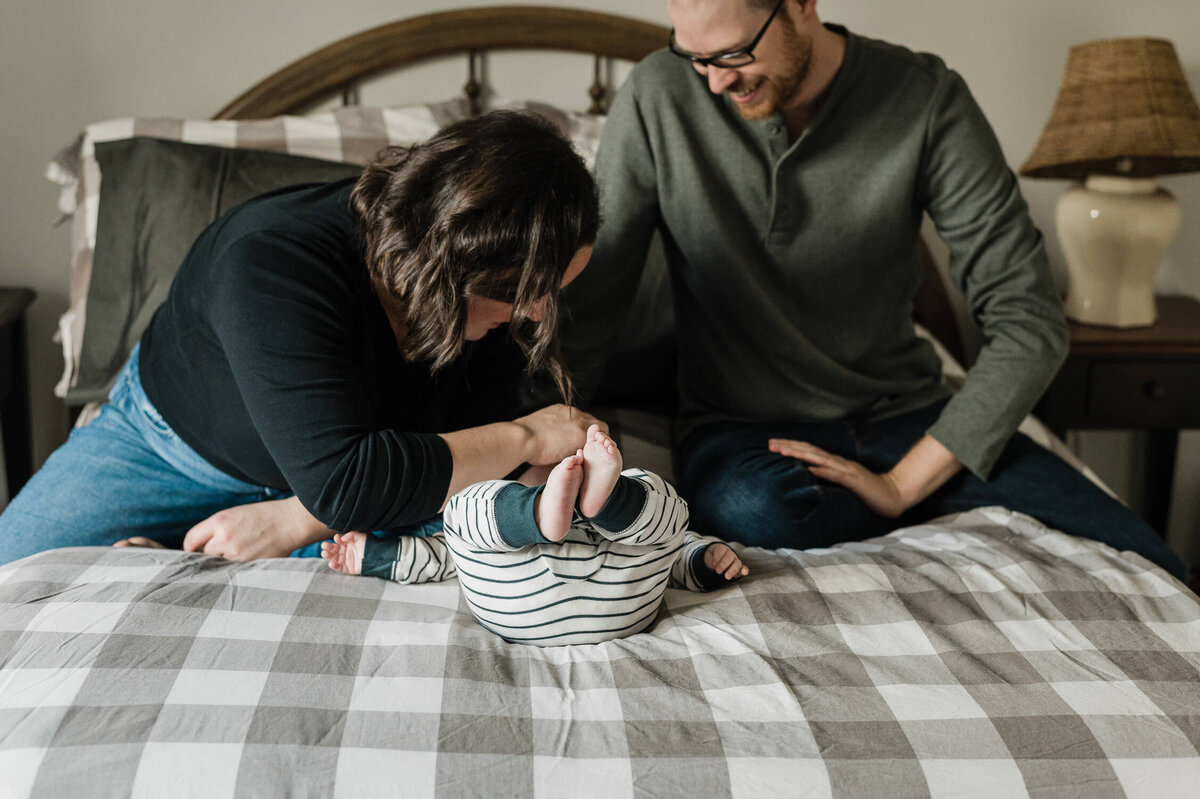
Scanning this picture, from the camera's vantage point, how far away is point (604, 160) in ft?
4.66

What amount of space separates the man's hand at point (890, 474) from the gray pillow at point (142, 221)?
949mm

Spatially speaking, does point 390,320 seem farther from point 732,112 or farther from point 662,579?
point 732,112

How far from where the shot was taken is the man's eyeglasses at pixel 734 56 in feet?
4.00

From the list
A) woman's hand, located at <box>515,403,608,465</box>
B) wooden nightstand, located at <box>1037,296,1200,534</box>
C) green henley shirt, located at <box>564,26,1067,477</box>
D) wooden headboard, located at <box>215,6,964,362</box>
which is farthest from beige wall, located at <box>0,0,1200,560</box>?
woman's hand, located at <box>515,403,608,465</box>

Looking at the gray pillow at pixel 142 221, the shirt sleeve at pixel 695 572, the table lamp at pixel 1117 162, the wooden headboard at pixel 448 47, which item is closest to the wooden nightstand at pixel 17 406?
the gray pillow at pixel 142 221

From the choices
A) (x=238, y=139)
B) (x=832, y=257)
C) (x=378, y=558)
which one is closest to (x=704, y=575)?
(x=378, y=558)

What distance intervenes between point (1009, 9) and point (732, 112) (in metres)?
1.11

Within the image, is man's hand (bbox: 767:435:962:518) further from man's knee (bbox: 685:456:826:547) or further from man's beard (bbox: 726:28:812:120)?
man's beard (bbox: 726:28:812:120)

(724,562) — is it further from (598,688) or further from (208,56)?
(208,56)

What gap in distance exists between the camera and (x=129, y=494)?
47.1 inches

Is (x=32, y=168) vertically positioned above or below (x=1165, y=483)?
above

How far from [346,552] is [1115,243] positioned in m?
1.68

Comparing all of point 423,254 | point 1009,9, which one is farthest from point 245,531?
point 1009,9

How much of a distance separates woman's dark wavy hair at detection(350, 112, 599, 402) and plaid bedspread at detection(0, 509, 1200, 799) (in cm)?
33
